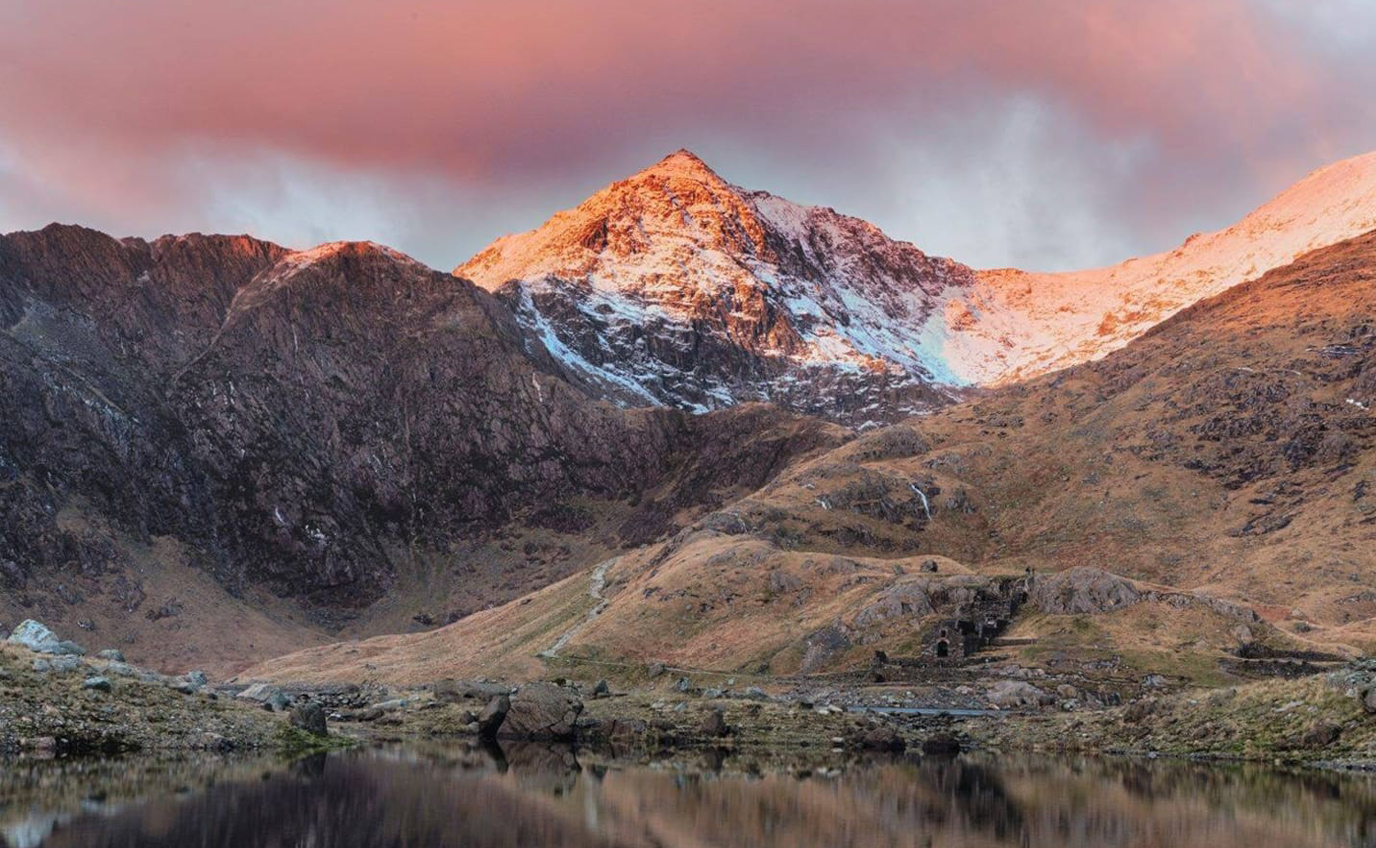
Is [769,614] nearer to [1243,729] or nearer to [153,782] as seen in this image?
[1243,729]

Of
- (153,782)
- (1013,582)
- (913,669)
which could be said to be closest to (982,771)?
(153,782)

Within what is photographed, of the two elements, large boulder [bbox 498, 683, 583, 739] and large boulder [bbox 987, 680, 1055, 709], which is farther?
large boulder [bbox 987, 680, 1055, 709]

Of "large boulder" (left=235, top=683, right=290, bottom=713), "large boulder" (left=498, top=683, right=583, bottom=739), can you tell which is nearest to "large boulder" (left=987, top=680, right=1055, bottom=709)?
"large boulder" (left=498, top=683, right=583, bottom=739)

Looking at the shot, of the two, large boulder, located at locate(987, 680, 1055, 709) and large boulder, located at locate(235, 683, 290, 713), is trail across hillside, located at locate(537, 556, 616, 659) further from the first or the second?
large boulder, located at locate(987, 680, 1055, 709)

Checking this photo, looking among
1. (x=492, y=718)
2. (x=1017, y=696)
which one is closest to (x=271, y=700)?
(x=492, y=718)

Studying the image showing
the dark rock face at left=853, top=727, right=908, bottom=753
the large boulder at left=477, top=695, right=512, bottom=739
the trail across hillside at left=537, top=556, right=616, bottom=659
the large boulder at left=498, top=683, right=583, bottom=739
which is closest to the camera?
the dark rock face at left=853, top=727, right=908, bottom=753

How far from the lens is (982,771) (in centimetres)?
5894

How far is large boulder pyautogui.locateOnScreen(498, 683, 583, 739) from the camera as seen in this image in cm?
7888

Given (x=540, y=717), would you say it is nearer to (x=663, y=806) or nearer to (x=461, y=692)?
(x=461, y=692)

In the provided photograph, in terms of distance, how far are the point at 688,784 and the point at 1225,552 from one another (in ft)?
518

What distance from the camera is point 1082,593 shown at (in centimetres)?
11662

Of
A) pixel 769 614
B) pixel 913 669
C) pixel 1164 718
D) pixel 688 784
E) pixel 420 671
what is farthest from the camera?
pixel 420 671

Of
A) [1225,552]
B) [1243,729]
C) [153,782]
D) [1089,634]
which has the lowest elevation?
[153,782]

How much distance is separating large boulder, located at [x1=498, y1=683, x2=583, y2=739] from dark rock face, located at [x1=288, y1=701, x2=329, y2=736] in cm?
1302
